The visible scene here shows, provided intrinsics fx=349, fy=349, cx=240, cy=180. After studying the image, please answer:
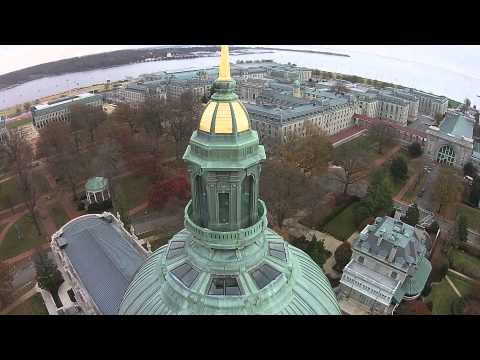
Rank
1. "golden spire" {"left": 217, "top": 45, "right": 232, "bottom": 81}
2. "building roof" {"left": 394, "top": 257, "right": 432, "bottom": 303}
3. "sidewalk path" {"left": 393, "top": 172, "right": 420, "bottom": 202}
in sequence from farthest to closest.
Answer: "sidewalk path" {"left": 393, "top": 172, "right": 420, "bottom": 202} → "building roof" {"left": 394, "top": 257, "right": 432, "bottom": 303} → "golden spire" {"left": 217, "top": 45, "right": 232, "bottom": 81}

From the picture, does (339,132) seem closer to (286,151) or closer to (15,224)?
(286,151)

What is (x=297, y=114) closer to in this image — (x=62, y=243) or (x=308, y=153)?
(x=308, y=153)

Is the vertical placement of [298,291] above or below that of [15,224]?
above

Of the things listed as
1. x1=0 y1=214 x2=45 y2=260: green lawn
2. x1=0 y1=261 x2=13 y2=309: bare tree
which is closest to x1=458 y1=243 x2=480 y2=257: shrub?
x1=0 y1=261 x2=13 y2=309: bare tree

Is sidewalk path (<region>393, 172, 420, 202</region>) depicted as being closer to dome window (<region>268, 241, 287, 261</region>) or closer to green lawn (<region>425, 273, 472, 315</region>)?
green lawn (<region>425, 273, 472, 315</region>)

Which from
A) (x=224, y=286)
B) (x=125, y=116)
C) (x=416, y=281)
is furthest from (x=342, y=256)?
(x=125, y=116)

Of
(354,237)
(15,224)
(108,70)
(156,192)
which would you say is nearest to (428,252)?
(354,237)

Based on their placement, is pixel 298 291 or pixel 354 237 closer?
pixel 298 291
